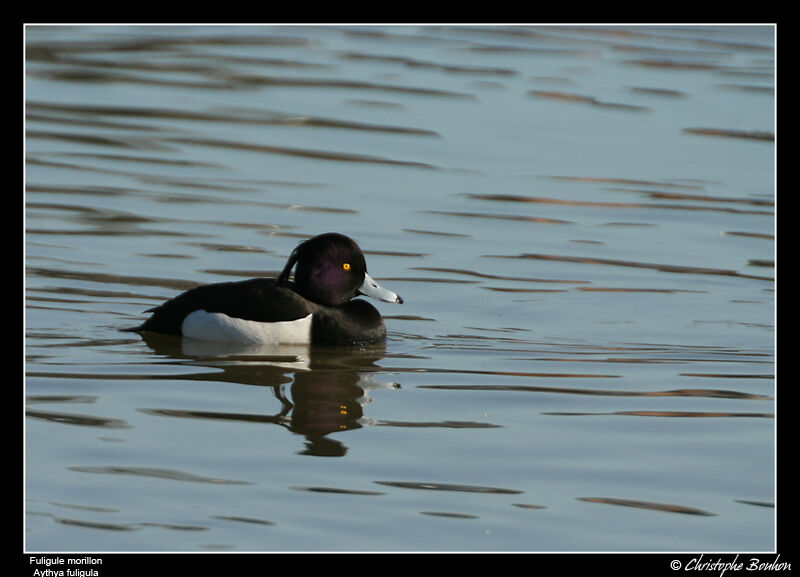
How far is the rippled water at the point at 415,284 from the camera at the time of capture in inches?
257

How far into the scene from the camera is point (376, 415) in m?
7.82

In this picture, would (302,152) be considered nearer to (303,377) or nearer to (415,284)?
(415,284)

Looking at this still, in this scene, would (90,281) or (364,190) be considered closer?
(90,281)

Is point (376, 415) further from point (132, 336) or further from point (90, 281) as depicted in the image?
point (90, 281)

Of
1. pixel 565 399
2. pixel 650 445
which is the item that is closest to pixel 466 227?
pixel 565 399

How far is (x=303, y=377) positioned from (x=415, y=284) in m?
2.47

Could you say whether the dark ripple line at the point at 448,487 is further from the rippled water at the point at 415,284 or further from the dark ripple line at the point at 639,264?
the dark ripple line at the point at 639,264

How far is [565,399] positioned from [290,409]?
1.52 m

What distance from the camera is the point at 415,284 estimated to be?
1088cm

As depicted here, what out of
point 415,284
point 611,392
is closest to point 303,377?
Answer: point 611,392

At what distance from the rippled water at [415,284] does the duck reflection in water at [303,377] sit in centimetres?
3

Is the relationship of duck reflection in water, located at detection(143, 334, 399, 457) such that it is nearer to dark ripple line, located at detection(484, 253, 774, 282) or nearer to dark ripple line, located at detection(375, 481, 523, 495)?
dark ripple line, located at detection(375, 481, 523, 495)

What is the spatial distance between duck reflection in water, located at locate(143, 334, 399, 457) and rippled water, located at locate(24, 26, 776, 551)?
3cm

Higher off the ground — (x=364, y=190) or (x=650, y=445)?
(x=364, y=190)
